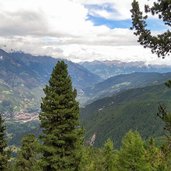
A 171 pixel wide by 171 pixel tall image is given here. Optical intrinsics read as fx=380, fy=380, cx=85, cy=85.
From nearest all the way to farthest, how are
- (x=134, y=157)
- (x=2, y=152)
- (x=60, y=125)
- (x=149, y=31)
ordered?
(x=149, y=31) → (x=60, y=125) → (x=2, y=152) → (x=134, y=157)

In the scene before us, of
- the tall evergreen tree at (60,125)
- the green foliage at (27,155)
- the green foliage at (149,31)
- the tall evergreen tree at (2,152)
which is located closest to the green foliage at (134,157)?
the green foliage at (27,155)

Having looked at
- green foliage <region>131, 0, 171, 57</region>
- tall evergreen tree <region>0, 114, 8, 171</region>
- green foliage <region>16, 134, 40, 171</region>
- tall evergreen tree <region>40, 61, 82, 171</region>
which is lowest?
green foliage <region>16, 134, 40, 171</region>

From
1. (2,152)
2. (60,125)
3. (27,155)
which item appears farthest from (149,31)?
(27,155)

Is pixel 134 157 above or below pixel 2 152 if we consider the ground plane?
below

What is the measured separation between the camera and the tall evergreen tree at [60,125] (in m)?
39.3

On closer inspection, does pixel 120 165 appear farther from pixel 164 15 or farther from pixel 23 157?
pixel 164 15

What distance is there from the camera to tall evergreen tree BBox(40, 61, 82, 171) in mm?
39312

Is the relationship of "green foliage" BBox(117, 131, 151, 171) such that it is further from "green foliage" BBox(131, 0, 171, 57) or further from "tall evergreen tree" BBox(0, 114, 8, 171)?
"green foliage" BBox(131, 0, 171, 57)

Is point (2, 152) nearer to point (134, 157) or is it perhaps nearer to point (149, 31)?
point (134, 157)

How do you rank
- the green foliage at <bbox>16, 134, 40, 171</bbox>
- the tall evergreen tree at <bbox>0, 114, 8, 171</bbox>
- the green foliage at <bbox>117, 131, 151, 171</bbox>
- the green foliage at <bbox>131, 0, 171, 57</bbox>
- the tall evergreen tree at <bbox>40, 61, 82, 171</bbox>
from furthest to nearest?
the green foliage at <bbox>16, 134, 40, 171</bbox> → the green foliage at <bbox>117, 131, 151, 171</bbox> → the tall evergreen tree at <bbox>0, 114, 8, 171</bbox> → the tall evergreen tree at <bbox>40, 61, 82, 171</bbox> → the green foliage at <bbox>131, 0, 171, 57</bbox>

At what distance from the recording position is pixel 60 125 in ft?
130

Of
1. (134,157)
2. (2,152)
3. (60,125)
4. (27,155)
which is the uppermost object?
(60,125)

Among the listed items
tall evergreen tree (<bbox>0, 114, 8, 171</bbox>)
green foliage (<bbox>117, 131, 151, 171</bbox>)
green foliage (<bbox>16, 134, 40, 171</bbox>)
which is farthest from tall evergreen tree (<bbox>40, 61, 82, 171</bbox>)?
green foliage (<bbox>16, 134, 40, 171</bbox>)

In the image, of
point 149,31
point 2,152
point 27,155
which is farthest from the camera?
point 27,155
